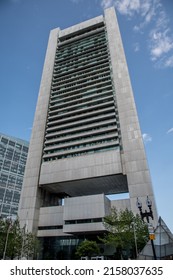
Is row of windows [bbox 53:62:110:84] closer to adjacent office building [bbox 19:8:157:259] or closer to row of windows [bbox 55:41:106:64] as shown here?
adjacent office building [bbox 19:8:157:259]

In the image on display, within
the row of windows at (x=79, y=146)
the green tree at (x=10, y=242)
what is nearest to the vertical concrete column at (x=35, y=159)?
the row of windows at (x=79, y=146)

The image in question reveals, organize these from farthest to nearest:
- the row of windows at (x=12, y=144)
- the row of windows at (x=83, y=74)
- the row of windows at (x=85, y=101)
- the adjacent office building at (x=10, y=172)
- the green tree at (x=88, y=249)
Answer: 1. the row of windows at (x=12, y=144)
2. the adjacent office building at (x=10, y=172)
3. the row of windows at (x=83, y=74)
4. the row of windows at (x=85, y=101)
5. the green tree at (x=88, y=249)

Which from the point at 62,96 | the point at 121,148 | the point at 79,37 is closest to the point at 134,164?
the point at 121,148

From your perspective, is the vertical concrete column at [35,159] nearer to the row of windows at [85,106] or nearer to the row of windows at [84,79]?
the row of windows at [85,106]

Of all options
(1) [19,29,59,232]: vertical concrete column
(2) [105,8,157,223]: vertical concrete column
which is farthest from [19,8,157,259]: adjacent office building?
(1) [19,29,59,232]: vertical concrete column

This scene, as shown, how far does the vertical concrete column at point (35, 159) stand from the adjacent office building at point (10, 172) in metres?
55.9

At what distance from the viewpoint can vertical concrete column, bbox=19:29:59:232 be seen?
4741cm

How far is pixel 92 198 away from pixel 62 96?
35.5 metres

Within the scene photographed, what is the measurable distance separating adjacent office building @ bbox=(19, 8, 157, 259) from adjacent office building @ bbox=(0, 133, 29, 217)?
52520 mm

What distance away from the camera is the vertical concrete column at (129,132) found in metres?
41.9

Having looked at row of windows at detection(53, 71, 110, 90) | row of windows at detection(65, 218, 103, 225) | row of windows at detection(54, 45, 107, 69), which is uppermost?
row of windows at detection(54, 45, 107, 69)

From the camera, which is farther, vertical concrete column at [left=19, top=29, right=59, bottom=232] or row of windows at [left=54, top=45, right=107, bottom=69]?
row of windows at [left=54, top=45, right=107, bottom=69]

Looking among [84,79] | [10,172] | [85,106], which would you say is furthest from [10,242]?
[10,172]
